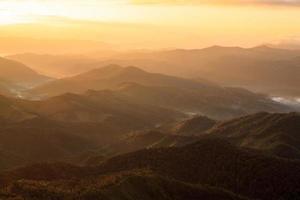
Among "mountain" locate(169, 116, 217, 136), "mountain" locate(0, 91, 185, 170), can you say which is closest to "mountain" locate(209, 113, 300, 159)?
"mountain" locate(169, 116, 217, 136)

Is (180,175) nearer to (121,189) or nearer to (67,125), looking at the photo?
(121,189)

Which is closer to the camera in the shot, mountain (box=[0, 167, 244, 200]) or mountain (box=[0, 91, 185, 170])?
mountain (box=[0, 167, 244, 200])

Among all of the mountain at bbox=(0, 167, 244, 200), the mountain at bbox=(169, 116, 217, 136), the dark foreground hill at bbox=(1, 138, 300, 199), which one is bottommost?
the mountain at bbox=(169, 116, 217, 136)

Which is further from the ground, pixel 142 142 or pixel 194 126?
pixel 142 142

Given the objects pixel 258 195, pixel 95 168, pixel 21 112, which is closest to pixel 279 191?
pixel 258 195

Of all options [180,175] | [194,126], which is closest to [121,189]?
[180,175]

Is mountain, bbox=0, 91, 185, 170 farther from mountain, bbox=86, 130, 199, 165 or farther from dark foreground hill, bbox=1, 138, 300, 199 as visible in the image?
dark foreground hill, bbox=1, 138, 300, 199
